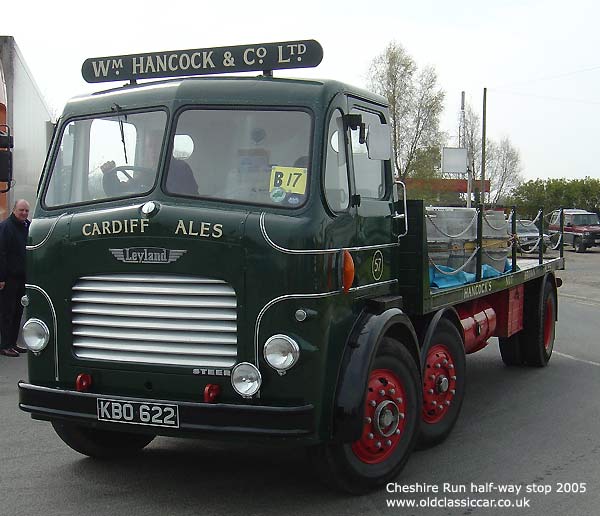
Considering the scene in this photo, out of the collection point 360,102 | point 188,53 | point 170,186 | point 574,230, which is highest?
point 188,53

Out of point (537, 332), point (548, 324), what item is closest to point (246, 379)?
point (537, 332)

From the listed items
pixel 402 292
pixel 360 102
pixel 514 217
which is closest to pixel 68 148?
pixel 360 102

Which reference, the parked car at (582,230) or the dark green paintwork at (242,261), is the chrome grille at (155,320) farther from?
the parked car at (582,230)

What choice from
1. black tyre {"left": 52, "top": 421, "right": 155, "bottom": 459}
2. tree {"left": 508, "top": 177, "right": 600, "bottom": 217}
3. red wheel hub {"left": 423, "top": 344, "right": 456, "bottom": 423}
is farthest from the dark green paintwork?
tree {"left": 508, "top": 177, "right": 600, "bottom": 217}

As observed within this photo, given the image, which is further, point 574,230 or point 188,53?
point 574,230

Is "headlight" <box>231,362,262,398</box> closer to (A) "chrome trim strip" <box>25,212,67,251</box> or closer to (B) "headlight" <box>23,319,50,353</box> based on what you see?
(B) "headlight" <box>23,319,50,353</box>

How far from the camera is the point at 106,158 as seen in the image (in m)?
5.10

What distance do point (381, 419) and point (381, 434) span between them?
0.09 m

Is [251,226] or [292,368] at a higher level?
[251,226]

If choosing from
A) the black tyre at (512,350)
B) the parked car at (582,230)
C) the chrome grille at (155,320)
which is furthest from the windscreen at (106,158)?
the parked car at (582,230)

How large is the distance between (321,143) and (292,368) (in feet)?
4.35

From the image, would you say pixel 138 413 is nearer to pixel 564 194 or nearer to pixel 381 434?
pixel 381 434

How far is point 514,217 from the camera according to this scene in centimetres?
802

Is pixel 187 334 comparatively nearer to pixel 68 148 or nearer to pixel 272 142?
pixel 272 142
